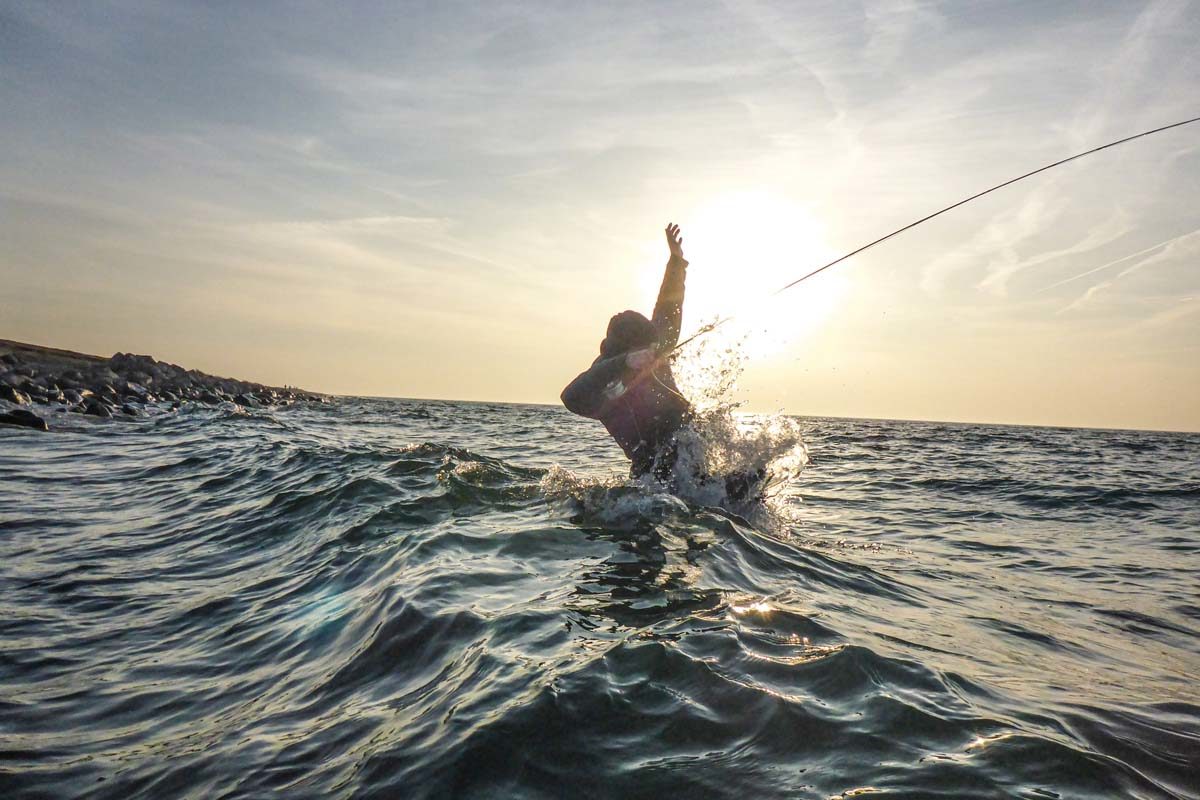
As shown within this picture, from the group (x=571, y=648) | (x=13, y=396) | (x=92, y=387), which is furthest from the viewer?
(x=92, y=387)

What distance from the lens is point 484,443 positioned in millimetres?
19922

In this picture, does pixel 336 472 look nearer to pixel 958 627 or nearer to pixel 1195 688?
pixel 958 627

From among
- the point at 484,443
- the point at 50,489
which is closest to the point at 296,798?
the point at 50,489

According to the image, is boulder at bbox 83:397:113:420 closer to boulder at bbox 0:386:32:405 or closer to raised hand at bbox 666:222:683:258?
boulder at bbox 0:386:32:405

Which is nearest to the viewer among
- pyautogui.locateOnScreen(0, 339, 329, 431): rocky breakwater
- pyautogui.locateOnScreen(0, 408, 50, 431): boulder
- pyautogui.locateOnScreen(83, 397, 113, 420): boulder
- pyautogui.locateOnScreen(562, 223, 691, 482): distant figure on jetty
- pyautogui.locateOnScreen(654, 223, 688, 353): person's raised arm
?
pyautogui.locateOnScreen(562, 223, 691, 482): distant figure on jetty

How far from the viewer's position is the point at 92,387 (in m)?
27.1

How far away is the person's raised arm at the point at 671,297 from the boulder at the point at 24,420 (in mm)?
17431

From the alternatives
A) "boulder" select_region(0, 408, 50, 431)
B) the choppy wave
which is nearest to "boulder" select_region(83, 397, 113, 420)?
"boulder" select_region(0, 408, 50, 431)

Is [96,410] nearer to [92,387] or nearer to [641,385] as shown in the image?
[92,387]

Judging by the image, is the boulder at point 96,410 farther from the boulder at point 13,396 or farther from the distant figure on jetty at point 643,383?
the distant figure on jetty at point 643,383

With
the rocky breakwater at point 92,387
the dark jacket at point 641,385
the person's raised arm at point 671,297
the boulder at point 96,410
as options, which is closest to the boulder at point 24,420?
the rocky breakwater at point 92,387

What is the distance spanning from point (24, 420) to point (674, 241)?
18.7 metres

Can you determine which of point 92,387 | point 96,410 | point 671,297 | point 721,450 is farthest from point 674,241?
point 92,387

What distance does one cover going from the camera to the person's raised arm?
27.6 ft
